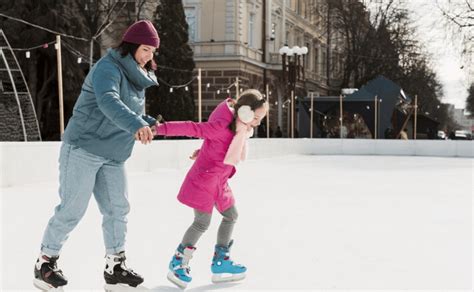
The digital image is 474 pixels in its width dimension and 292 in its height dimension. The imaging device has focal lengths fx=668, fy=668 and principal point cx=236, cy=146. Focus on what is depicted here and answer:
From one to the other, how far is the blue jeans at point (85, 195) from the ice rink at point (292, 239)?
0.33m

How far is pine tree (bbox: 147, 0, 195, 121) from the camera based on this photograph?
85.8ft

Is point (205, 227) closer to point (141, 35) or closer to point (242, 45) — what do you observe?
point (141, 35)

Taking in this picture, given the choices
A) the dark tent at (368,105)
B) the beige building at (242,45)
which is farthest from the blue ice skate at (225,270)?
the dark tent at (368,105)

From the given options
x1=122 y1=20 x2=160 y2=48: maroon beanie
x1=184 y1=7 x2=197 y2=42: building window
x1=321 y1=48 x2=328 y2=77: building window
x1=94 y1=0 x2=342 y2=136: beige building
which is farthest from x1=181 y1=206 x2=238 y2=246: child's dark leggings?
x1=321 y1=48 x2=328 y2=77: building window

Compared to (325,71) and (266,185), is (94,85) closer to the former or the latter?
(266,185)

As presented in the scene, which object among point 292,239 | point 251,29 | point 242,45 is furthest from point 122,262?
point 251,29

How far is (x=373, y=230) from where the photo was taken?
5.81m

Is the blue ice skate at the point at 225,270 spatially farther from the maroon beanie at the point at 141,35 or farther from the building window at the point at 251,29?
the building window at the point at 251,29

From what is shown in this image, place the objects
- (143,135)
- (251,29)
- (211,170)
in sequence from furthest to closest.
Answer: (251,29) < (211,170) < (143,135)

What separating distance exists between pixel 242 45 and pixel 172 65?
4924 millimetres

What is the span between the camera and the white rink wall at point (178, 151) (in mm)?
9586

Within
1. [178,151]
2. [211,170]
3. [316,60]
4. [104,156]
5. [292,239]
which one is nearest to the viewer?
[104,156]

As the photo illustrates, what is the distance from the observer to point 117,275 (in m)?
3.50

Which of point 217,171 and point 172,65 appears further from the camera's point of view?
point 172,65
